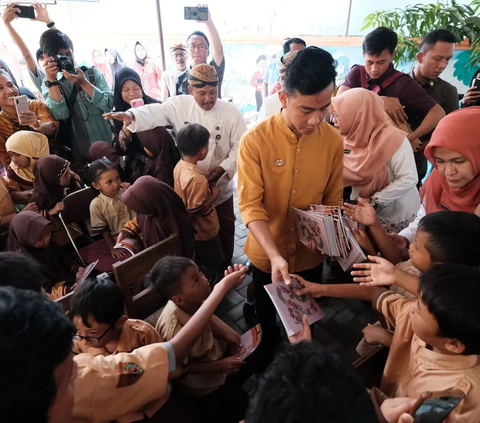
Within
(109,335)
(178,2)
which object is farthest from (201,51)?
(109,335)

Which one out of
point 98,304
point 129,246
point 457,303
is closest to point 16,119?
point 129,246

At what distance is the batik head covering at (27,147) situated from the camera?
2908 millimetres

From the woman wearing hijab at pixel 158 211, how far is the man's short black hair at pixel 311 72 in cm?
124

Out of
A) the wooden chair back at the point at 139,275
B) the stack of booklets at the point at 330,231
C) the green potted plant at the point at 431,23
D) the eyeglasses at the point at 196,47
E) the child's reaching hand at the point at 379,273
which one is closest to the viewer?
the child's reaching hand at the point at 379,273

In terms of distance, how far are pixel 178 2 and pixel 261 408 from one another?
5266 millimetres

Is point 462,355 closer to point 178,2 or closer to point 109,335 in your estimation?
point 109,335

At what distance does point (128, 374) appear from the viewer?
1.07 metres

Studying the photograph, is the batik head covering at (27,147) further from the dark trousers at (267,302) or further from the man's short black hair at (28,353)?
the man's short black hair at (28,353)

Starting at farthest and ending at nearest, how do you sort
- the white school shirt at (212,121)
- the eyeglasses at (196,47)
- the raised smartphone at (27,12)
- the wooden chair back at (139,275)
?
the eyeglasses at (196,47)
the raised smartphone at (27,12)
the white school shirt at (212,121)
the wooden chair back at (139,275)

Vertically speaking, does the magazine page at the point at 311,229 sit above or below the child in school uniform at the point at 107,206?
above

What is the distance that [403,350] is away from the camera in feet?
4.26

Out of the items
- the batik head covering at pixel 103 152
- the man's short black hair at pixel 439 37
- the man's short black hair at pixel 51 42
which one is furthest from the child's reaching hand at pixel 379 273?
the man's short black hair at pixel 51 42

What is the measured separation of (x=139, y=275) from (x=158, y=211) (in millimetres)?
509

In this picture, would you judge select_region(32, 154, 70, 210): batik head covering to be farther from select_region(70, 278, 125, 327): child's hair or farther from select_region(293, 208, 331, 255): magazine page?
select_region(293, 208, 331, 255): magazine page
